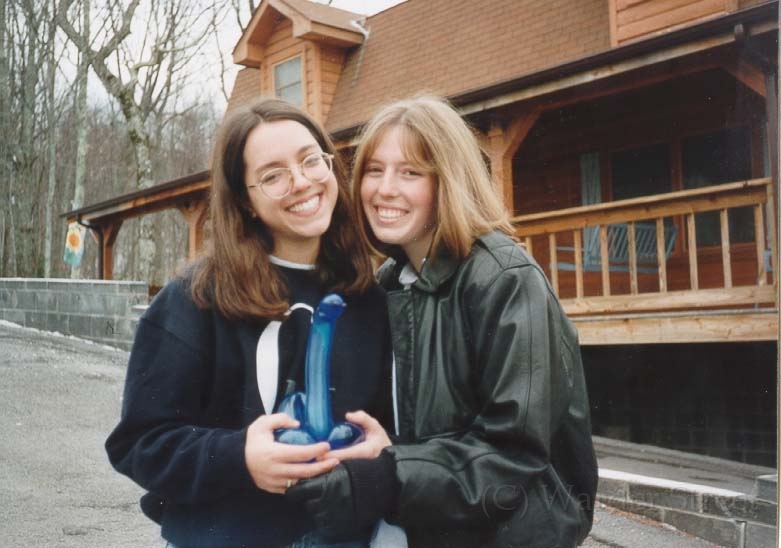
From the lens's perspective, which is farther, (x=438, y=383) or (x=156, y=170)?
(x=156, y=170)

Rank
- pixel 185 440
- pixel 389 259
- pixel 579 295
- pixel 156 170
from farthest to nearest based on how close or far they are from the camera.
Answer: pixel 579 295, pixel 156 170, pixel 389 259, pixel 185 440

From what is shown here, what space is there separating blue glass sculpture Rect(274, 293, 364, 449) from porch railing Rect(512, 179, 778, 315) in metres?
3.67

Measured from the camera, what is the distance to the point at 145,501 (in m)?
1.60

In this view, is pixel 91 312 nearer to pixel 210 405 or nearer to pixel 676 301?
pixel 676 301

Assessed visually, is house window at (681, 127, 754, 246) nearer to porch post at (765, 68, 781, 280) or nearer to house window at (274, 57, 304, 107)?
porch post at (765, 68, 781, 280)

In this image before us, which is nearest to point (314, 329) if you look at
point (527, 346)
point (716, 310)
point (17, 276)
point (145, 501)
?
point (527, 346)

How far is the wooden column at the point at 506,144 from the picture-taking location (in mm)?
6945

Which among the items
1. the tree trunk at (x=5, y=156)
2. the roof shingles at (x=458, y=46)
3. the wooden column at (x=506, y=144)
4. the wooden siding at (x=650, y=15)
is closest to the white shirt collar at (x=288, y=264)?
the tree trunk at (x=5, y=156)

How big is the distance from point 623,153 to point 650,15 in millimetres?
1621

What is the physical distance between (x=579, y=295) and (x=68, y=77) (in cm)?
463

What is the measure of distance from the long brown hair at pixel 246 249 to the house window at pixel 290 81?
10.8 m

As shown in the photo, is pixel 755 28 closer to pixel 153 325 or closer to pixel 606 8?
pixel 606 8

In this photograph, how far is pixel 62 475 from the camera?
408cm

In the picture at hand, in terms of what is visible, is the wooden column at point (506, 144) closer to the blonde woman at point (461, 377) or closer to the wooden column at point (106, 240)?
the blonde woman at point (461, 377)
